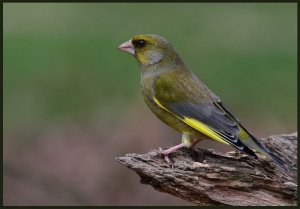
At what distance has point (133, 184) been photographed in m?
12.1

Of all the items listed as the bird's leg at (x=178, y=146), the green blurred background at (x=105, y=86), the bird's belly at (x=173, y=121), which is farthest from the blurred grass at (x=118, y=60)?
the bird's leg at (x=178, y=146)

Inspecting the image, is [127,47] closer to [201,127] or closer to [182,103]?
[182,103]

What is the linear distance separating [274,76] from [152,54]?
606cm

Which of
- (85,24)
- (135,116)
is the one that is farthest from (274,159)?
(85,24)

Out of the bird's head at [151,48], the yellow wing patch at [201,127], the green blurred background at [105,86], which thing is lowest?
the yellow wing patch at [201,127]

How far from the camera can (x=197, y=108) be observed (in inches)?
334

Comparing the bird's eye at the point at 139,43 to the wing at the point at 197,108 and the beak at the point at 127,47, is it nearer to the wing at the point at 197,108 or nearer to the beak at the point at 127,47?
the beak at the point at 127,47

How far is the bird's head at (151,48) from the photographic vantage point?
28.9 ft

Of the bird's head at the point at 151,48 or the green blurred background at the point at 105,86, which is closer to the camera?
A: the bird's head at the point at 151,48

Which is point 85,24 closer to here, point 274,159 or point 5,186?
point 5,186

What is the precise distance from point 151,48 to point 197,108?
827mm

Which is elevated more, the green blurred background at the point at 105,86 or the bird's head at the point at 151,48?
the green blurred background at the point at 105,86

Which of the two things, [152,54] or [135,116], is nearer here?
[152,54]

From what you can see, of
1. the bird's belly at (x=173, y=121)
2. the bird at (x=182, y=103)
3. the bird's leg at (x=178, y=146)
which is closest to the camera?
the bird's leg at (x=178, y=146)
